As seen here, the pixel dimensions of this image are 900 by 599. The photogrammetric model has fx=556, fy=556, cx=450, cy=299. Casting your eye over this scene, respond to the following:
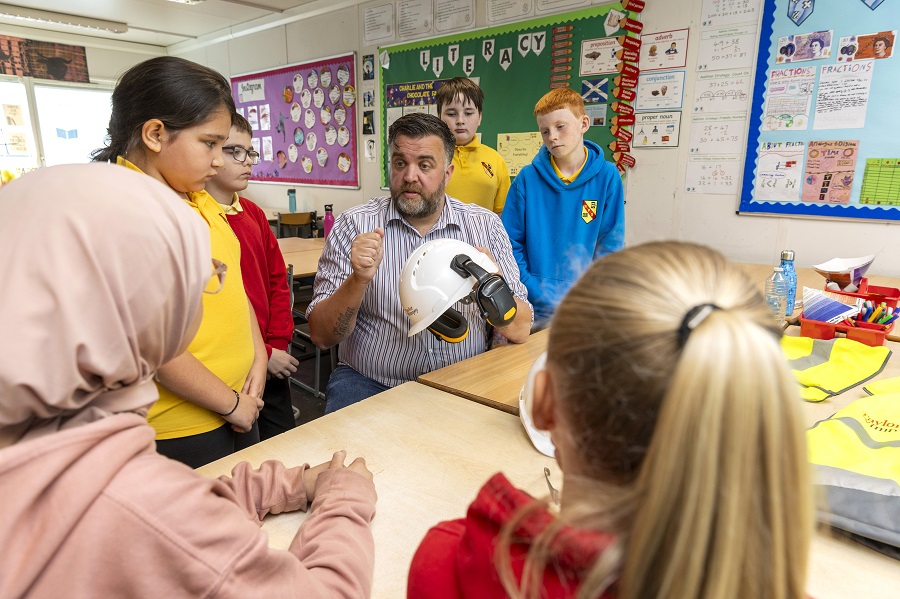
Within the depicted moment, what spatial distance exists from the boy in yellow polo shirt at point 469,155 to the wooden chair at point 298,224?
2.00 metres

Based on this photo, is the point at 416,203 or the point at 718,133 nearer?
the point at 416,203

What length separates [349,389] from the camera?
1843mm

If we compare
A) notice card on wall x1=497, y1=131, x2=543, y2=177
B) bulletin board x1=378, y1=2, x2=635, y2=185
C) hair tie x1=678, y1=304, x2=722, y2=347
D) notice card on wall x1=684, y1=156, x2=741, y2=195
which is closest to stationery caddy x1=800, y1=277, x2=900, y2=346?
notice card on wall x1=684, y1=156, x2=741, y2=195

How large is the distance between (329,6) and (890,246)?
4.57 metres

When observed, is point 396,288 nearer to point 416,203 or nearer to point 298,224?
point 416,203

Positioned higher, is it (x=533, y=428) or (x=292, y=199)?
(x=292, y=199)

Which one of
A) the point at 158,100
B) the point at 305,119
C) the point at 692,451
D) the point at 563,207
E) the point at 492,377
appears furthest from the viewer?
the point at 305,119

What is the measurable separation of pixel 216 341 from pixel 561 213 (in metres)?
1.69

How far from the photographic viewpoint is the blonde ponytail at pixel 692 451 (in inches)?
16.9

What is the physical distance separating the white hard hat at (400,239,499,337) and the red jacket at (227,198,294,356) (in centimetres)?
73

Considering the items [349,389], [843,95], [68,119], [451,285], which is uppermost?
[68,119]

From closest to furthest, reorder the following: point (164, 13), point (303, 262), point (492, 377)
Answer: point (492, 377) → point (303, 262) → point (164, 13)

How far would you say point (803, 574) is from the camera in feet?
1.55

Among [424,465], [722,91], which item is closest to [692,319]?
[424,465]
